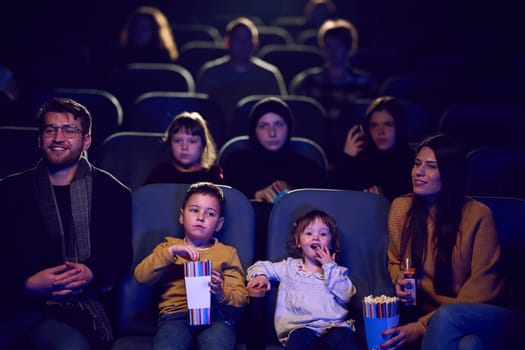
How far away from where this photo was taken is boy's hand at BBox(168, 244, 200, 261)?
8.36 feet

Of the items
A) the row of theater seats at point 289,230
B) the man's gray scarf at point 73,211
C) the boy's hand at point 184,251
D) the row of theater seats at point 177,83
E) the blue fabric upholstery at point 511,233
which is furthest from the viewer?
the row of theater seats at point 177,83

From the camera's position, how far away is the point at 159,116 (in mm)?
4348

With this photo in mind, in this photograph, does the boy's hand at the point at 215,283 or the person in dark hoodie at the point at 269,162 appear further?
the person in dark hoodie at the point at 269,162

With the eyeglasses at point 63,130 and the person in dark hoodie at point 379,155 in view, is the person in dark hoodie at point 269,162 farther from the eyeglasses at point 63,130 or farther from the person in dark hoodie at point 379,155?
the eyeglasses at point 63,130

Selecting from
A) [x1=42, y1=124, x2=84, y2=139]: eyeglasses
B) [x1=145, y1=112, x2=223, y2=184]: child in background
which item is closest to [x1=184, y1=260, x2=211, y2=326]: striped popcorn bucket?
[x1=42, y1=124, x2=84, y2=139]: eyeglasses

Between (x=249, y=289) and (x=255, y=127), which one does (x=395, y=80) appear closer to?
(x=255, y=127)

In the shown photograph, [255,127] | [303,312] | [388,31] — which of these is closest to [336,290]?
[303,312]

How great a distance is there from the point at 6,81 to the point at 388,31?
16.4 ft

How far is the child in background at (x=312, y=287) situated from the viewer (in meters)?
2.61

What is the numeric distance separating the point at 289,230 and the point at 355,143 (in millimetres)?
1022

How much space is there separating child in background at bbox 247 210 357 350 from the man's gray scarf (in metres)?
0.61

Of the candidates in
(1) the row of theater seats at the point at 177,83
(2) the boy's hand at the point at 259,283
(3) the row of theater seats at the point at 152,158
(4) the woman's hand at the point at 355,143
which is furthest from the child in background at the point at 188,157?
(1) the row of theater seats at the point at 177,83

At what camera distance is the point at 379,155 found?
3.70m

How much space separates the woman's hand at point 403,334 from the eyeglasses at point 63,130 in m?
1.30
